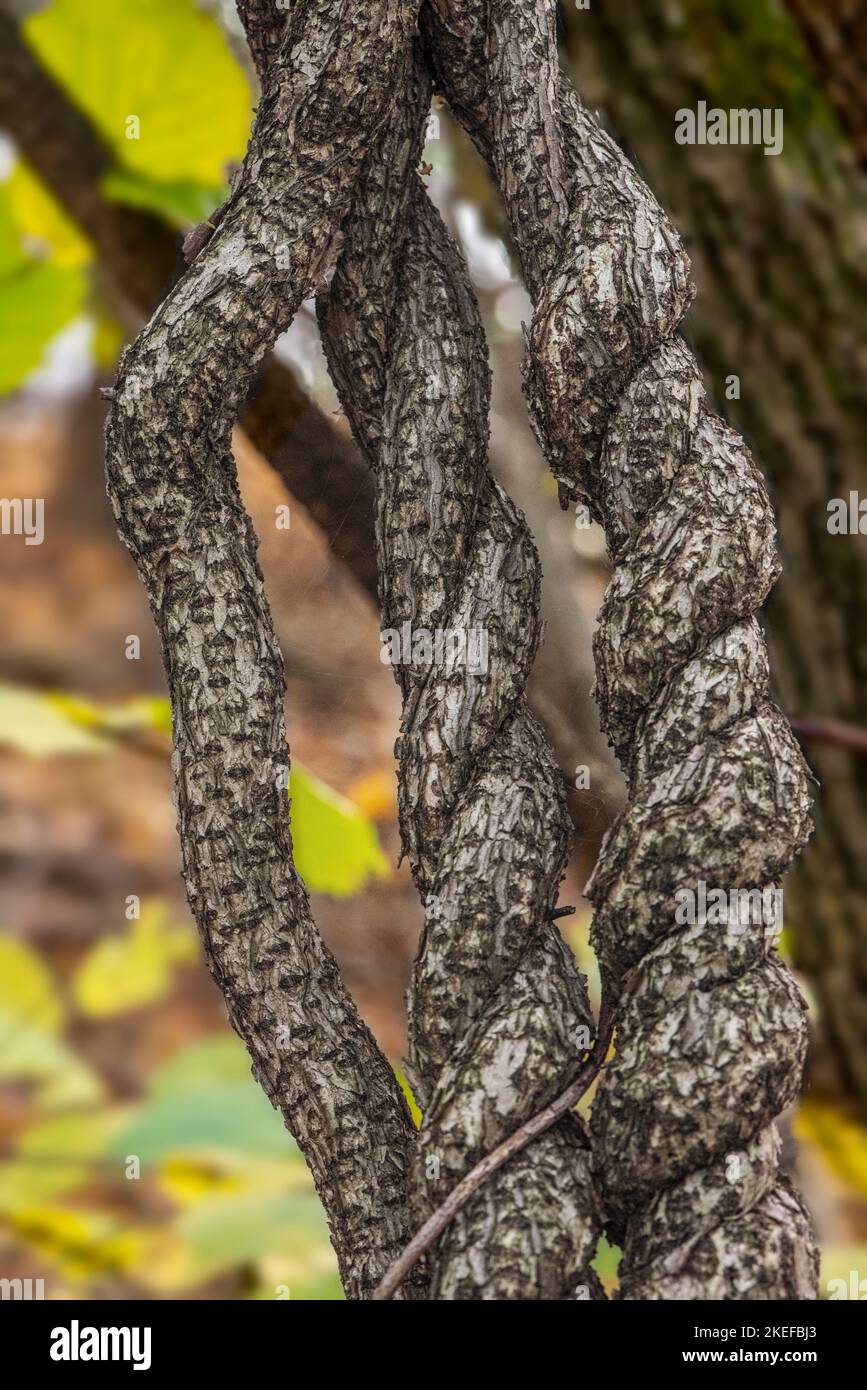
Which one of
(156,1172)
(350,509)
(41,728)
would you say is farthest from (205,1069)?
(350,509)

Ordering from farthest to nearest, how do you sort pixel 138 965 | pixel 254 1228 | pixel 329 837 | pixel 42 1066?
pixel 138 965, pixel 42 1066, pixel 254 1228, pixel 329 837

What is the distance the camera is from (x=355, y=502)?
337 millimetres

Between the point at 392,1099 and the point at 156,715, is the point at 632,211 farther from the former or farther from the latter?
the point at 156,715

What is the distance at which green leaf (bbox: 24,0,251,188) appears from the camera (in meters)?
0.65

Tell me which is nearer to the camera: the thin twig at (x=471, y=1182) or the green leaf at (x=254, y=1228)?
the thin twig at (x=471, y=1182)

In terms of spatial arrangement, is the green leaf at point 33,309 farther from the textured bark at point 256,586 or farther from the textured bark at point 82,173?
the textured bark at point 256,586

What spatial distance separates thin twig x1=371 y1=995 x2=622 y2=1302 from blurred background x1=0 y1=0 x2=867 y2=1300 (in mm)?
70

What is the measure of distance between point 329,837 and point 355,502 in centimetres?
12

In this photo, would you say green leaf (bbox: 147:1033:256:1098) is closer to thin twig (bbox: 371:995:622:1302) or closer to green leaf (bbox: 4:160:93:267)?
green leaf (bbox: 4:160:93:267)

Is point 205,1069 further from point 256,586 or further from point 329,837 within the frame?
point 256,586

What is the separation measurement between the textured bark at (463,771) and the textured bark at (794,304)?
1.61 feet

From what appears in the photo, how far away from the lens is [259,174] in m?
0.30

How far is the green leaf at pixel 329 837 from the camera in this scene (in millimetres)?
390

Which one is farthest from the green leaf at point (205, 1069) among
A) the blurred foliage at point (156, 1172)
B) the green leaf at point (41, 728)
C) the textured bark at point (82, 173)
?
the textured bark at point (82, 173)
